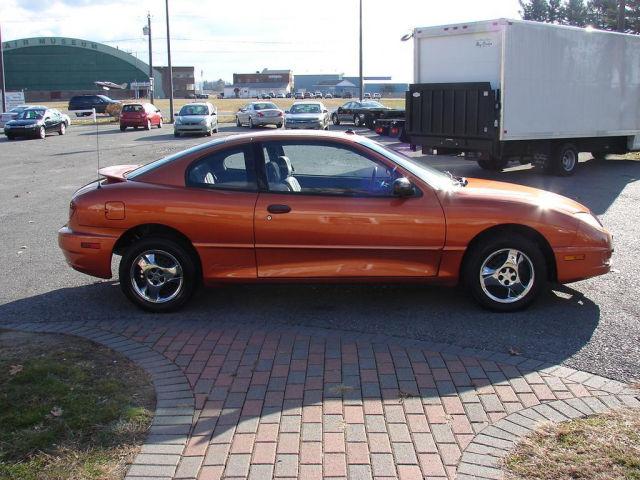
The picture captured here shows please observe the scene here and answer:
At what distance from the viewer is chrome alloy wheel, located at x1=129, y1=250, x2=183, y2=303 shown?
597 cm

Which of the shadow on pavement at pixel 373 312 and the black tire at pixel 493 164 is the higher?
the black tire at pixel 493 164

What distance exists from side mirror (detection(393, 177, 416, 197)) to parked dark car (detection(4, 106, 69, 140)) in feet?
107

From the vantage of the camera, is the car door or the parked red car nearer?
the car door

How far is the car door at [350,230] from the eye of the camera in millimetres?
5762

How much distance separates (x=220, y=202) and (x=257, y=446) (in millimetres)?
2673

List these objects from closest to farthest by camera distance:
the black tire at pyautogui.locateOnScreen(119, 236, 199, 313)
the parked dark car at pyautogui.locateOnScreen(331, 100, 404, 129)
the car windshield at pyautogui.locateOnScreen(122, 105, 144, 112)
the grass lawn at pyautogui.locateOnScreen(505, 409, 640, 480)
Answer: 1. the grass lawn at pyautogui.locateOnScreen(505, 409, 640, 480)
2. the black tire at pyautogui.locateOnScreen(119, 236, 199, 313)
3. the parked dark car at pyautogui.locateOnScreen(331, 100, 404, 129)
4. the car windshield at pyautogui.locateOnScreen(122, 105, 144, 112)

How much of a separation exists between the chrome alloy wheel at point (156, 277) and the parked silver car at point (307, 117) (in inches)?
968

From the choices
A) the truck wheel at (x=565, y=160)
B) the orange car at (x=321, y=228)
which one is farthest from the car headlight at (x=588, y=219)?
the truck wheel at (x=565, y=160)

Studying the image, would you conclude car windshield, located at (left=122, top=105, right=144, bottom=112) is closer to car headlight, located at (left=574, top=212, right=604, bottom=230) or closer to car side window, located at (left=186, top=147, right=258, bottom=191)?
car side window, located at (left=186, top=147, right=258, bottom=191)

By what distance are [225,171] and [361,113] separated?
31799 millimetres

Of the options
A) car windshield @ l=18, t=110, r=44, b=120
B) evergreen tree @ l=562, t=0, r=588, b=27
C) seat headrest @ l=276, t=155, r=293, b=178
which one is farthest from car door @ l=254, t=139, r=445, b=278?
evergreen tree @ l=562, t=0, r=588, b=27

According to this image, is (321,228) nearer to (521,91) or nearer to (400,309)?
(400,309)

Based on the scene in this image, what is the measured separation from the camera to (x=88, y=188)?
6242 mm

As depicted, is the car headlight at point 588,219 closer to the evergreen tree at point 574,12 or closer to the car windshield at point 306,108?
the car windshield at point 306,108
